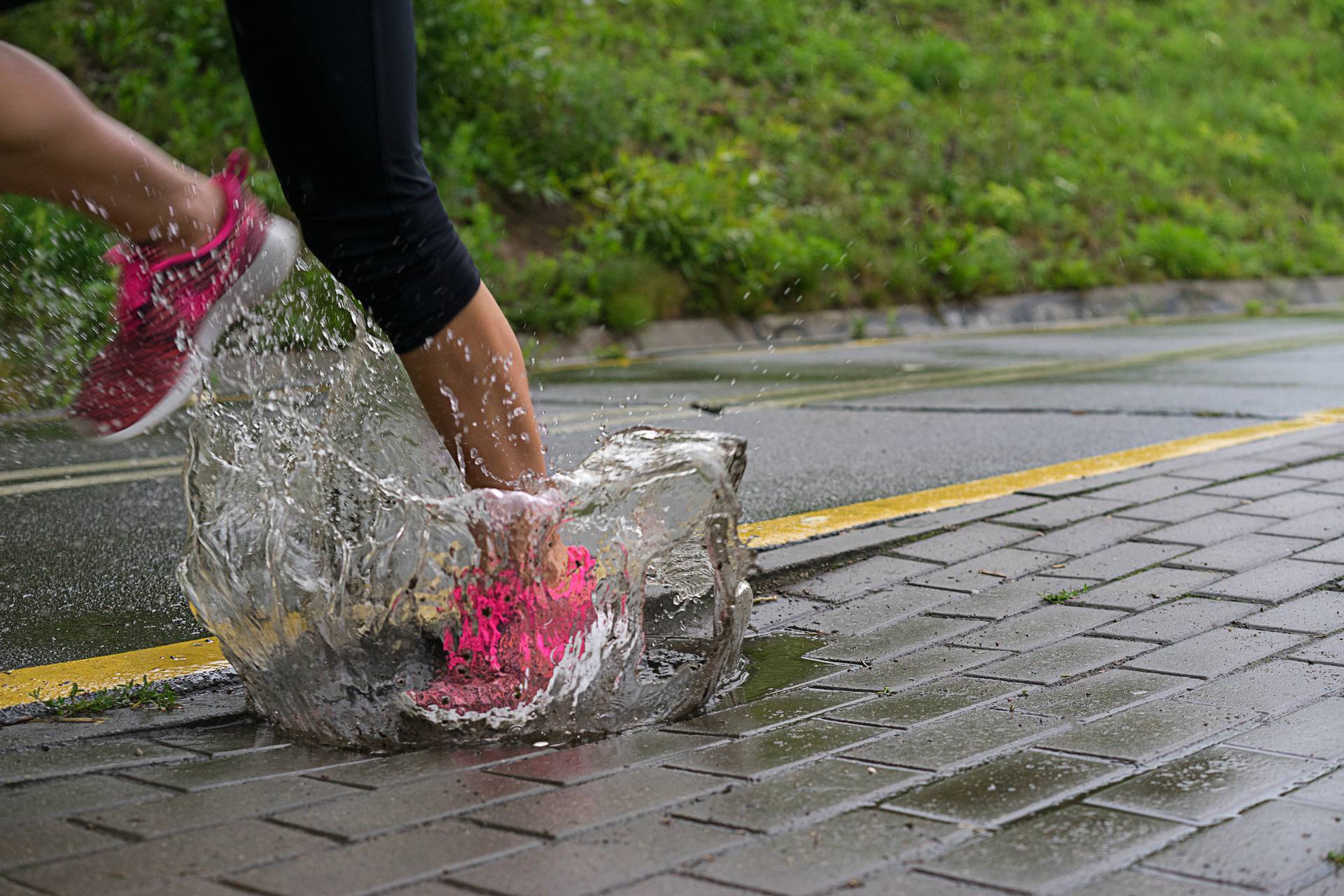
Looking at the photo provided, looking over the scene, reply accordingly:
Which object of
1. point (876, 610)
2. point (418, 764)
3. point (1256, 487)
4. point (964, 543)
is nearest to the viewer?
point (418, 764)

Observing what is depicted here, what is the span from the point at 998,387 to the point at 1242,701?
459cm

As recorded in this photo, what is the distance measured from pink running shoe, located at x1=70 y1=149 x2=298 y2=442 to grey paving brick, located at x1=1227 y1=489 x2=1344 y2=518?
2.41 metres

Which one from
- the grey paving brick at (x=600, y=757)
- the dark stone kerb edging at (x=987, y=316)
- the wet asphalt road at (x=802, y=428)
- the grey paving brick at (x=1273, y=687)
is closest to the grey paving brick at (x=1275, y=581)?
the grey paving brick at (x=1273, y=687)

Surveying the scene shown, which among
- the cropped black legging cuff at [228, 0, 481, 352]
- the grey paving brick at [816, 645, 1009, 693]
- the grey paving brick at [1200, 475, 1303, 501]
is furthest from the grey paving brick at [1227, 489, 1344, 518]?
the cropped black legging cuff at [228, 0, 481, 352]

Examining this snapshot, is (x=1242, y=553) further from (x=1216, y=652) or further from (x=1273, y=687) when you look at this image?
(x=1273, y=687)

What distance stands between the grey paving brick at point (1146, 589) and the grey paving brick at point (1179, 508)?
0.52 meters

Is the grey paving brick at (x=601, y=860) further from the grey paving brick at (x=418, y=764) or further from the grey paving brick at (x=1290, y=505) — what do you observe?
the grey paving brick at (x=1290, y=505)

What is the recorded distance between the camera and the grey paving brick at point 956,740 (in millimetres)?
1943

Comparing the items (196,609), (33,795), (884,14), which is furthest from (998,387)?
(884,14)

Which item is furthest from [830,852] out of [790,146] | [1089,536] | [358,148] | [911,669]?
[790,146]

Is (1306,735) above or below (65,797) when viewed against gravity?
below

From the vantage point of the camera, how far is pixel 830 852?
162cm

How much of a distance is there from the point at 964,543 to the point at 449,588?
1527 millimetres

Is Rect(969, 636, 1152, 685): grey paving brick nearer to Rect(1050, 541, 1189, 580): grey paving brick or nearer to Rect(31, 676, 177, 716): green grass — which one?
Rect(1050, 541, 1189, 580): grey paving brick
